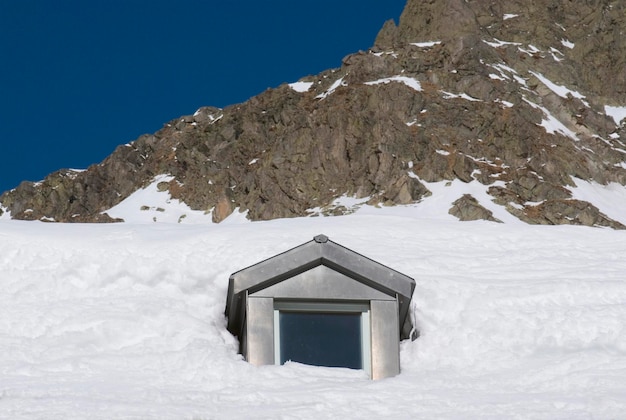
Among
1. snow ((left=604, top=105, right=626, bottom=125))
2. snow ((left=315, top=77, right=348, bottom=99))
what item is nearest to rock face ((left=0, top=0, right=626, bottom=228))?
snow ((left=315, top=77, right=348, bottom=99))

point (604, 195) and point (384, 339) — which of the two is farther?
point (604, 195)

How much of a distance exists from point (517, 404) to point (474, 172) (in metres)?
76.8

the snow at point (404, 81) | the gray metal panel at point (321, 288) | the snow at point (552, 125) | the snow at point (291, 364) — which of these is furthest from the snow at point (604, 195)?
the gray metal panel at point (321, 288)

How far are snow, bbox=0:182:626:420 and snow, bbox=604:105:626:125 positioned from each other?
101m

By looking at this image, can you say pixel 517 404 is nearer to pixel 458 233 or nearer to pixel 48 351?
pixel 48 351

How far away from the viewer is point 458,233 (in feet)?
42.9

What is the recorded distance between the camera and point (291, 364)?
8922mm

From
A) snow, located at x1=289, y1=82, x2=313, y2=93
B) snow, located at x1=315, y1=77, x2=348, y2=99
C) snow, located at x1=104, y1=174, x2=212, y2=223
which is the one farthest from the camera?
snow, located at x1=289, y1=82, x2=313, y2=93

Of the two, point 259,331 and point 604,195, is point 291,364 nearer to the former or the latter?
point 259,331

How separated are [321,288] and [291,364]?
705mm

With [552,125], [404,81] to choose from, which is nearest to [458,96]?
[404,81]

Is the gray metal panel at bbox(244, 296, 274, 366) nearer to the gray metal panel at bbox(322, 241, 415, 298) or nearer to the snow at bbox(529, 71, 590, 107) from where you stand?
the gray metal panel at bbox(322, 241, 415, 298)

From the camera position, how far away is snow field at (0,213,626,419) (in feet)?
26.8

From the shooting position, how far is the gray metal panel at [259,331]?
8977 mm
